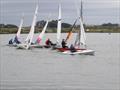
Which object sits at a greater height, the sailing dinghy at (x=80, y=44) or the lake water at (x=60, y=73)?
the sailing dinghy at (x=80, y=44)

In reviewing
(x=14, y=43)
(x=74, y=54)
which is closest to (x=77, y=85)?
(x=74, y=54)

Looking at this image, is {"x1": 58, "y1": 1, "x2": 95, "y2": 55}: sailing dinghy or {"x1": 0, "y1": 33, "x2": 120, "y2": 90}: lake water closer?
{"x1": 0, "y1": 33, "x2": 120, "y2": 90}: lake water

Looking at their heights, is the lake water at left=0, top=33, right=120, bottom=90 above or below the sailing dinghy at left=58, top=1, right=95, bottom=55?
below

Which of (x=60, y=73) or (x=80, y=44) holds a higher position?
(x=80, y=44)

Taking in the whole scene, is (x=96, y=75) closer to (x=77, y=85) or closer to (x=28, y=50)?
(x=77, y=85)

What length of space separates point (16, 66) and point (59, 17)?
2418cm

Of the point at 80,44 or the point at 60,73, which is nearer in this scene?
the point at 60,73

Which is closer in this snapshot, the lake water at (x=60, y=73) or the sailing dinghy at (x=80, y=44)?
the lake water at (x=60, y=73)

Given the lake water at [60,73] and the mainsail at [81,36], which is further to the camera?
the mainsail at [81,36]

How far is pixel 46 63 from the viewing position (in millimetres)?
48000

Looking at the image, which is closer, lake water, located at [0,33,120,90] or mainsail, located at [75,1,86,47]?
lake water, located at [0,33,120,90]

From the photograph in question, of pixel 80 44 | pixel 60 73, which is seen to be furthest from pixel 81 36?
pixel 60 73

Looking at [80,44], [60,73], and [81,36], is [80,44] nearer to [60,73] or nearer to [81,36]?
[81,36]

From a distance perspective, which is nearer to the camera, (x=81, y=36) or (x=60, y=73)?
(x=60, y=73)
